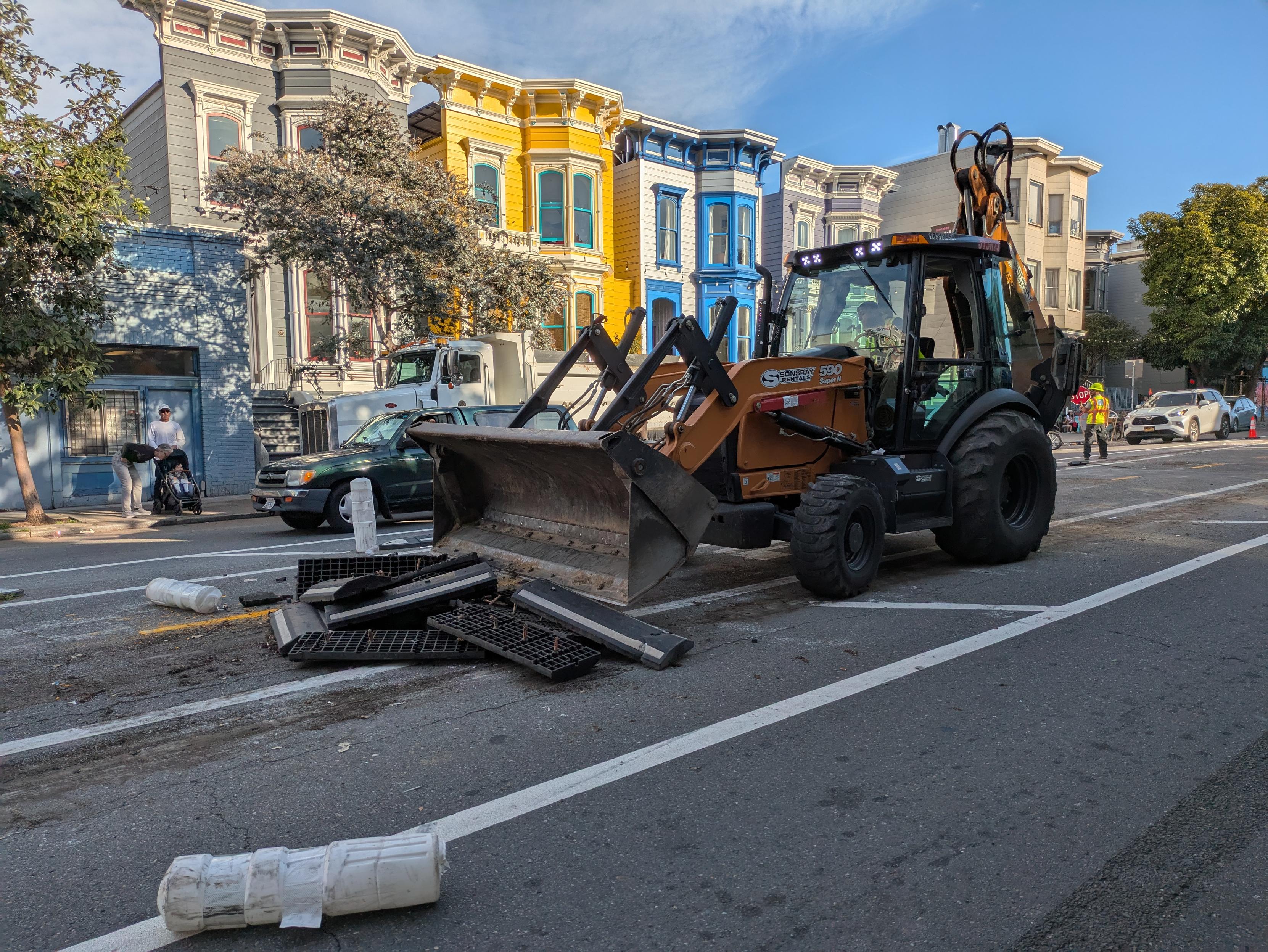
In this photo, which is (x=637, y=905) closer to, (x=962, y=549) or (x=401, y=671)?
(x=401, y=671)

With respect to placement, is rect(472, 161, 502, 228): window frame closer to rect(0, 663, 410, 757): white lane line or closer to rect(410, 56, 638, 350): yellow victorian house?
rect(410, 56, 638, 350): yellow victorian house

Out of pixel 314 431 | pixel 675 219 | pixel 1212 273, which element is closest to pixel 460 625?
pixel 314 431

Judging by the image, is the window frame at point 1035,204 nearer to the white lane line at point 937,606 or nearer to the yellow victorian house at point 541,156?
the yellow victorian house at point 541,156

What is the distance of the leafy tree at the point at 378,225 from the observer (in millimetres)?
17375

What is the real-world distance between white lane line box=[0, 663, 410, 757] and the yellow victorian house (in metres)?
21.3

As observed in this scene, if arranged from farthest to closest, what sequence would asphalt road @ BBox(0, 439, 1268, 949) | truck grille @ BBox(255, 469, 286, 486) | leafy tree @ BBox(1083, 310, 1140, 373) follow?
leafy tree @ BBox(1083, 310, 1140, 373) < truck grille @ BBox(255, 469, 286, 486) < asphalt road @ BBox(0, 439, 1268, 949)

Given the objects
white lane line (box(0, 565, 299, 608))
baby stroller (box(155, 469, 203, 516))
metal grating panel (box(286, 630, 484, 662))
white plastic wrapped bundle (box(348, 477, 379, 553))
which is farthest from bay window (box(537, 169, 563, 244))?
metal grating panel (box(286, 630, 484, 662))

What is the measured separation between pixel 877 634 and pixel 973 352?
346cm

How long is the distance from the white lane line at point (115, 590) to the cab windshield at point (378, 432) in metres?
4.05

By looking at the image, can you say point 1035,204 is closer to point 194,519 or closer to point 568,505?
point 194,519

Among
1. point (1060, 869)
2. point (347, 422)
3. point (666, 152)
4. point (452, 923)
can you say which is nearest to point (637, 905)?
point (452, 923)

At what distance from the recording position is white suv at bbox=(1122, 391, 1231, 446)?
28562 millimetres

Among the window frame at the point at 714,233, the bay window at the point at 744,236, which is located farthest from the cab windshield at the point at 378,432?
the bay window at the point at 744,236

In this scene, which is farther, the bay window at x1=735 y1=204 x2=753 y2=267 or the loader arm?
the bay window at x1=735 y1=204 x2=753 y2=267
